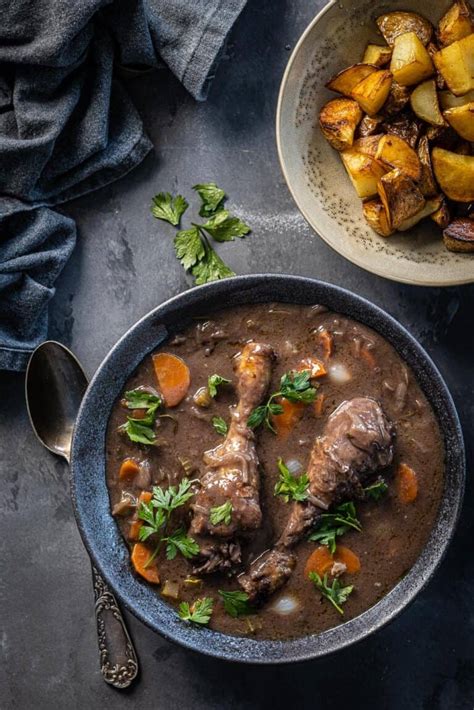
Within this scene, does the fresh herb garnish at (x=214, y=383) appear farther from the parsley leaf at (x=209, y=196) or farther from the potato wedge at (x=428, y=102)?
the potato wedge at (x=428, y=102)

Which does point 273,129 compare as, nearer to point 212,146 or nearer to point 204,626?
point 212,146

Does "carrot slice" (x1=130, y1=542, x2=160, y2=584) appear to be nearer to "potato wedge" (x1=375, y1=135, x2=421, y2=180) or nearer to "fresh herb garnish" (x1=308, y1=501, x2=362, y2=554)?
"fresh herb garnish" (x1=308, y1=501, x2=362, y2=554)

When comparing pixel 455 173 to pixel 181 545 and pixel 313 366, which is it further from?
pixel 181 545

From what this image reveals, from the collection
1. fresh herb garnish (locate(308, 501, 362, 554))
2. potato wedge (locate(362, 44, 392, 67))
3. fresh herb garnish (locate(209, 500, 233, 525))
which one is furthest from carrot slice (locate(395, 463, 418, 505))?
potato wedge (locate(362, 44, 392, 67))

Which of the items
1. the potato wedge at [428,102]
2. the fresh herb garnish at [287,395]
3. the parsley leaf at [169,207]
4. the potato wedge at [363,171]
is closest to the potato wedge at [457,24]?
the potato wedge at [428,102]

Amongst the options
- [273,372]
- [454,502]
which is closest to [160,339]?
[273,372]

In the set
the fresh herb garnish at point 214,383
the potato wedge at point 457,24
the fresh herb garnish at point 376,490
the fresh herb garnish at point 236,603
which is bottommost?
the fresh herb garnish at point 236,603
